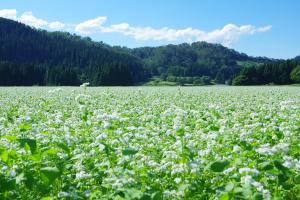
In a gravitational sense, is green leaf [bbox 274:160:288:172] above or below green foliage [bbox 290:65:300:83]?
below

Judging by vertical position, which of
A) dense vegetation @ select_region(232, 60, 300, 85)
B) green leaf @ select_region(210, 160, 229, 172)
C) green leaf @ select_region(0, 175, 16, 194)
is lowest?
green leaf @ select_region(0, 175, 16, 194)

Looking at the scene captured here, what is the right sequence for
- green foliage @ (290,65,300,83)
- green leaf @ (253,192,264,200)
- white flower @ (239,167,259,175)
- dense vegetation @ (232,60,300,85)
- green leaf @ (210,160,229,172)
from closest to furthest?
1. green leaf @ (253,192,264,200)
2. white flower @ (239,167,259,175)
3. green leaf @ (210,160,229,172)
4. green foliage @ (290,65,300,83)
5. dense vegetation @ (232,60,300,85)

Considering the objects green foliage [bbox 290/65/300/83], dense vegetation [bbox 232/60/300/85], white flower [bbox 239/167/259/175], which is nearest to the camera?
white flower [bbox 239/167/259/175]

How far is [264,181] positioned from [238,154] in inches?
47.7

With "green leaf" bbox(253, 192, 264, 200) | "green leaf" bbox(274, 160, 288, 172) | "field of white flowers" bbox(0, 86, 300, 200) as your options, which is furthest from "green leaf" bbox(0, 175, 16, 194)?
"green leaf" bbox(274, 160, 288, 172)

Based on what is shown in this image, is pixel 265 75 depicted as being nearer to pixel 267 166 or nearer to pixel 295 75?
pixel 295 75

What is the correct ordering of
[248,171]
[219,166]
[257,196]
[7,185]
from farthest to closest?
[219,166]
[7,185]
[248,171]
[257,196]

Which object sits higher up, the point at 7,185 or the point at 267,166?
the point at 267,166

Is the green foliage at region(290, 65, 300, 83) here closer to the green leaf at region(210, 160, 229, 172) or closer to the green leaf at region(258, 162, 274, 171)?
the green leaf at region(258, 162, 274, 171)

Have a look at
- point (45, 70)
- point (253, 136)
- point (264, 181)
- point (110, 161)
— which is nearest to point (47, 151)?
point (110, 161)

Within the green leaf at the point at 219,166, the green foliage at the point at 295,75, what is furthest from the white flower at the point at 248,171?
the green foliage at the point at 295,75

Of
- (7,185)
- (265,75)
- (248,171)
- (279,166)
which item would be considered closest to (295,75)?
(265,75)

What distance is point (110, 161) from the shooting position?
21.8 ft

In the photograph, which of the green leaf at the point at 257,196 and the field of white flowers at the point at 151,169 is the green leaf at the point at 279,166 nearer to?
the field of white flowers at the point at 151,169
